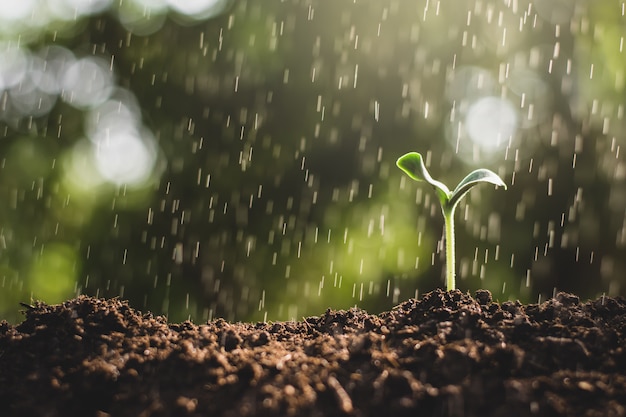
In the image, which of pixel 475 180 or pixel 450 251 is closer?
pixel 475 180

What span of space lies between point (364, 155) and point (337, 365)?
4.80m

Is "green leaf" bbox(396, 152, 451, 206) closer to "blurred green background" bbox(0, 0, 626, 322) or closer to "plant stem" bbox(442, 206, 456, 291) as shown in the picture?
"plant stem" bbox(442, 206, 456, 291)

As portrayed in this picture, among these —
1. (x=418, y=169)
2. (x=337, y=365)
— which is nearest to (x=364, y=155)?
(x=418, y=169)

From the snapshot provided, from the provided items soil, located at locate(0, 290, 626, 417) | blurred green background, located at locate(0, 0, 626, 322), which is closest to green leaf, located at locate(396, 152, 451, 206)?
soil, located at locate(0, 290, 626, 417)

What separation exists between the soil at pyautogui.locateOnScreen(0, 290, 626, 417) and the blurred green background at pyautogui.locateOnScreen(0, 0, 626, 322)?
434 centimetres

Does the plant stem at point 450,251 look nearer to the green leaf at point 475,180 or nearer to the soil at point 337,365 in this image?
the green leaf at point 475,180

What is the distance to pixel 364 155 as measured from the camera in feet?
18.9

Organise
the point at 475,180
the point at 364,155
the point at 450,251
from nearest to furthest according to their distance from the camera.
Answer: the point at 475,180
the point at 450,251
the point at 364,155

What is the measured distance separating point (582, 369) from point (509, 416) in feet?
0.90

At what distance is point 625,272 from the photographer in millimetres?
5066

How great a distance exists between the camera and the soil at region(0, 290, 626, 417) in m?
0.95

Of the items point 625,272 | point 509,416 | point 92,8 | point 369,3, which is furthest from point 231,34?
point 509,416

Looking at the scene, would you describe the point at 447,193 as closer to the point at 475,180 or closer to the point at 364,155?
the point at 475,180

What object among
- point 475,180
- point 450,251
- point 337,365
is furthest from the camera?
point 450,251
